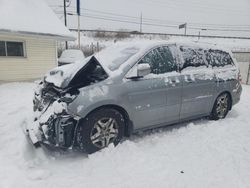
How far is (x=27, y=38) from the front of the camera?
11.8 metres

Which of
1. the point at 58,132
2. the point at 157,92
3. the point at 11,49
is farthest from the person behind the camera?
the point at 11,49

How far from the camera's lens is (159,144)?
4.27 meters

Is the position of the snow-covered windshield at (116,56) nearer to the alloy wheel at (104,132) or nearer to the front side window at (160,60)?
the front side window at (160,60)

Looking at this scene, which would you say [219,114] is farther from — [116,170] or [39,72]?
[39,72]

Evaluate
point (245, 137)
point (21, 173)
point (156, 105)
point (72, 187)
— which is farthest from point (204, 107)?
point (21, 173)

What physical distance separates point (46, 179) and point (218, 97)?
4.06 m

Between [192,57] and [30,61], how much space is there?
960 centimetres

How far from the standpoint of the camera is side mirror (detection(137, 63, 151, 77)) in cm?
405

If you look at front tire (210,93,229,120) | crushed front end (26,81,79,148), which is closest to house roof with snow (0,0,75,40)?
crushed front end (26,81,79,148)

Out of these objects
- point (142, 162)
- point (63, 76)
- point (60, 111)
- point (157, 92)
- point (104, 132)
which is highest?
point (63, 76)

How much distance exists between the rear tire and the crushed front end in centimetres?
333

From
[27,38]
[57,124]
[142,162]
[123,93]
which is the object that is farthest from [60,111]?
[27,38]

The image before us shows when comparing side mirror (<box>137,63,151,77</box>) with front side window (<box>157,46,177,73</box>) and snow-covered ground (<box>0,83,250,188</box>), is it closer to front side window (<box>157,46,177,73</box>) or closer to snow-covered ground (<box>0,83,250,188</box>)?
front side window (<box>157,46,177,73</box>)

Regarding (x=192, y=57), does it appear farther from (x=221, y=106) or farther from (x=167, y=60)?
(x=221, y=106)
